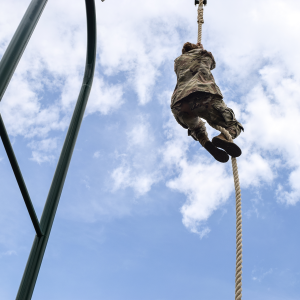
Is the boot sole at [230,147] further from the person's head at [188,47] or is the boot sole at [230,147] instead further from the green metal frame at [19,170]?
the green metal frame at [19,170]

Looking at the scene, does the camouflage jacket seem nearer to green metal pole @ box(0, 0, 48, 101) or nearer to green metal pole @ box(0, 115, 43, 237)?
green metal pole @ box(0, 0, 48, 101)

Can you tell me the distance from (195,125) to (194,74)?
59 cm

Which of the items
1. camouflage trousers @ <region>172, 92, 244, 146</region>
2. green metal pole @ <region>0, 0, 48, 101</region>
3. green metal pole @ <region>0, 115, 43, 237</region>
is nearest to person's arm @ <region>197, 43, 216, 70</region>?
camouflage trousers @ <region>172, 92, 244, 146</region>

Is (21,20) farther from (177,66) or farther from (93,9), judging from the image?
(177,66)

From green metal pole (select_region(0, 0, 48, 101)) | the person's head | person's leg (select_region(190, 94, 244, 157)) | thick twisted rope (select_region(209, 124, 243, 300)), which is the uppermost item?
the person's head

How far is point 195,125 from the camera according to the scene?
387cm

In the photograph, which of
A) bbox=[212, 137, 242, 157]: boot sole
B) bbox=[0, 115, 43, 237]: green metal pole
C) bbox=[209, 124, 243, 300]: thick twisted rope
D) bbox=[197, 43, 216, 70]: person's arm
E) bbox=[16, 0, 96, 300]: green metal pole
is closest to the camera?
bbox=[209, 124, 243, 300]: thick twisted rope

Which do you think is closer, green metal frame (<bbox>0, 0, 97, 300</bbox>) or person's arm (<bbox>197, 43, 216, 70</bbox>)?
green metal frame (<bbox>0, 0, 97, 300</bbox>)

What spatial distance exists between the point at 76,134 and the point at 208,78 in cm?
160

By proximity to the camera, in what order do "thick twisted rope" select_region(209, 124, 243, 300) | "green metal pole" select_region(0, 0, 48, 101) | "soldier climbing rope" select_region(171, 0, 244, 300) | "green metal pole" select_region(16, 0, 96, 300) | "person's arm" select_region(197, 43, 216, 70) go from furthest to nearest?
"person's arm" select_region(197, 43, 216, 70) → "soldier climbing rope" select_region(171, 0, 244, 300) → "green metal pole" select_region(16, 0, 96, 300) → "green metal pole" select_region(0, 0, 48, 101) → "thick twisted rope" select_region(209, 124, 243, 300)

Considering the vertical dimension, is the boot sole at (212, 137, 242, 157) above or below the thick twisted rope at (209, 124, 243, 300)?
above

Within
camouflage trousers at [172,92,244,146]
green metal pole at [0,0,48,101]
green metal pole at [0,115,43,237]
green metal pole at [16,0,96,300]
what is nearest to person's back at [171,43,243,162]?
camouflage trousers at [172,92,244,146]

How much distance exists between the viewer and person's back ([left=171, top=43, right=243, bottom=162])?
11.5ft

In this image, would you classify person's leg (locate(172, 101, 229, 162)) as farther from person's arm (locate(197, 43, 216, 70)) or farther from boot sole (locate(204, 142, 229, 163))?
person's arm (locate(197, 43, 216, 70))
